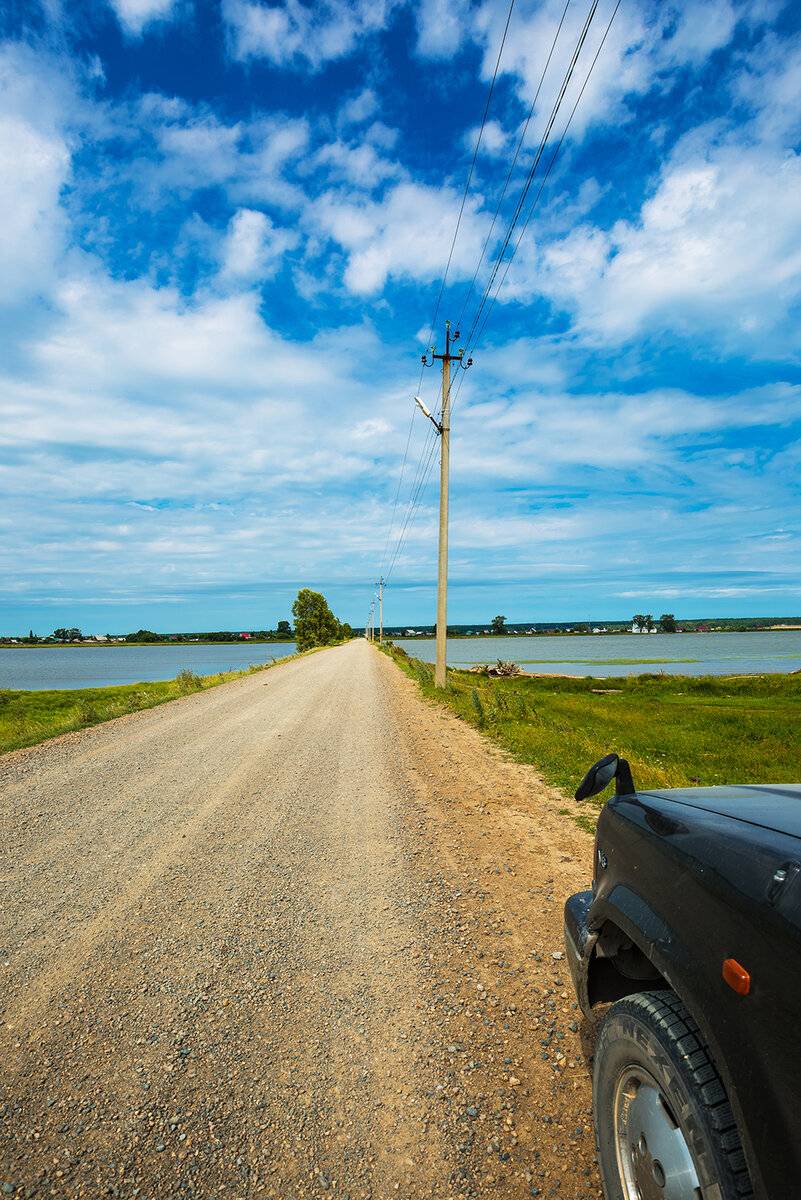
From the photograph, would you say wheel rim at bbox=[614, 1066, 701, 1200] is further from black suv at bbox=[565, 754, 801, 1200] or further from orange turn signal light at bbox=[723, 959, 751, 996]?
orange turn signal light at bbox=[723, 959, 751, 996]

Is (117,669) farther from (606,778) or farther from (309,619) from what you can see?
(606,778)

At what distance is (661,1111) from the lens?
1.64 meters

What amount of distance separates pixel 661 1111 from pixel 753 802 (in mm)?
988

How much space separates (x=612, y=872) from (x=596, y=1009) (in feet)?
4.93

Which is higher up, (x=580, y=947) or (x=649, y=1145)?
(x=580, y=947)

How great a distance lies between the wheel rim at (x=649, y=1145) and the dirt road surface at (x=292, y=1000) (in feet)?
1.90

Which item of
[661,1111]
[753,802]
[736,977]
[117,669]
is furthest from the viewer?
[117,669]

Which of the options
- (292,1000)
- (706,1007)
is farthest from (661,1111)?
(292,1000)

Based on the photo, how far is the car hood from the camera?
5.65 ft

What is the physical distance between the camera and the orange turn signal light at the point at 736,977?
1356mm

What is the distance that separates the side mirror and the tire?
0.79 metres

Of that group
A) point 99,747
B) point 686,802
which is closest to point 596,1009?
point 686,802

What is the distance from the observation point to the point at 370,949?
3824 millimetres

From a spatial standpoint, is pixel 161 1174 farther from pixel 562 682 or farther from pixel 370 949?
pixel 562 682
